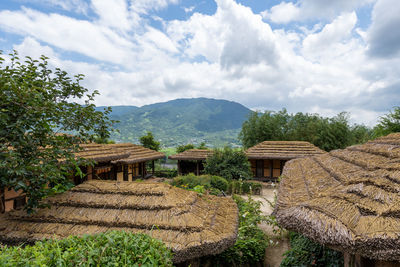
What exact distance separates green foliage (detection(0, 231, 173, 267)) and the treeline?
84.7ft

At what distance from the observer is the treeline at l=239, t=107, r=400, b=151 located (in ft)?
77.5

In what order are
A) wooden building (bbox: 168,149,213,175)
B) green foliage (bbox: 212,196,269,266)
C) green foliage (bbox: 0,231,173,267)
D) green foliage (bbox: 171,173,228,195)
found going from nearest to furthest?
green foliage (bbox: 0,231,173,267)
green foliage (bbox: 212,196,269,266)
green foliage (bbox: 171,173,228,195)
wooden building (bbox: 168,149,213,175)

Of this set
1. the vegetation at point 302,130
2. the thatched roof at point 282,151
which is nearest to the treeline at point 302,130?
the vegetation at point 302,130

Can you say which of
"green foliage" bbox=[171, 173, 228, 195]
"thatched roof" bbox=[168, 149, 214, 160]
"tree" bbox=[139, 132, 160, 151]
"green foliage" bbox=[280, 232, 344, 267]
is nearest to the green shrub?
"green foliage" bbox=[171, 173, 228, 195]

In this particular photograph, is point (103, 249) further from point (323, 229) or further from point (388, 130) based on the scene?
point (388, 130)

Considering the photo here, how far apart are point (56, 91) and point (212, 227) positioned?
4439 millimetres

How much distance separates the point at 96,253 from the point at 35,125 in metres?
2.96

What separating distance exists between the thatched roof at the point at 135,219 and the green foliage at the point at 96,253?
1021mm

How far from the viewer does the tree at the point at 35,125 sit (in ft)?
11.7

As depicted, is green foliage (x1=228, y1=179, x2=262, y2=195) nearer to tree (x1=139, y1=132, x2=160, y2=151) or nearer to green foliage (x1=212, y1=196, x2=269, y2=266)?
green foliage (x1=212, y1=196, x2=269, y2=266)

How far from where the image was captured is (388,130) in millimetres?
14570

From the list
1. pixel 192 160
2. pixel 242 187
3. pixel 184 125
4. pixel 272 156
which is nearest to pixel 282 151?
pixel 272 156

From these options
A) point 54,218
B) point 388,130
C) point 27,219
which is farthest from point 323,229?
point 388,130

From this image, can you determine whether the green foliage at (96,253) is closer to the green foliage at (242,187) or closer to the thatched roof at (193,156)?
the green foliage at (242,187)
